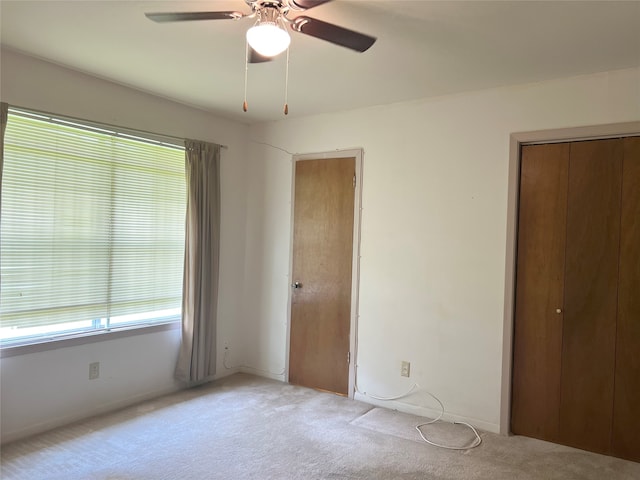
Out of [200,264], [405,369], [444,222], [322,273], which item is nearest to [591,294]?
[444,222]

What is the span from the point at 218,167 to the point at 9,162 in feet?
5.45

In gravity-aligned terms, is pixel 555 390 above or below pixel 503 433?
above

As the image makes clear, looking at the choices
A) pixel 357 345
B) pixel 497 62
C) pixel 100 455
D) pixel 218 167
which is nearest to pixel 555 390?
pixel 357 345

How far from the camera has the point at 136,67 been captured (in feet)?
10.1

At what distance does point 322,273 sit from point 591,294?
6.75 ft

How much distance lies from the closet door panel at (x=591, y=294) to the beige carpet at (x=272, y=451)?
222 mm

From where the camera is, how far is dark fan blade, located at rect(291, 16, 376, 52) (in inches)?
75.6

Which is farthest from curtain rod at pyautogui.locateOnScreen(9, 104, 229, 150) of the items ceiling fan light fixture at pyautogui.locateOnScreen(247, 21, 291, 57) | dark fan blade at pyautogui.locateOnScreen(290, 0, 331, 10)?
dark fan blade at pyautogui.locateOnScreen(290, 0, 331, 10)

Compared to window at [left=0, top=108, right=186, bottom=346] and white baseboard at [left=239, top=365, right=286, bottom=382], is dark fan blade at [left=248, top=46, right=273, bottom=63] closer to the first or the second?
window at [left=0, top=108, right=186, bottom=346]

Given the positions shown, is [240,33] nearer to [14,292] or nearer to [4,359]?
[14,292]

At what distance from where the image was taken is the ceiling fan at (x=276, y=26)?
1843mm

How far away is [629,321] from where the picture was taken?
2.86m

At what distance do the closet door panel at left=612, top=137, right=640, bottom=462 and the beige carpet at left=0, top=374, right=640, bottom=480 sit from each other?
196 mm

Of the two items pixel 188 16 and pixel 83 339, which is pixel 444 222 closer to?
pixel 188 16
